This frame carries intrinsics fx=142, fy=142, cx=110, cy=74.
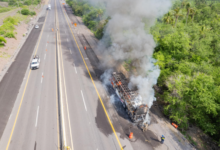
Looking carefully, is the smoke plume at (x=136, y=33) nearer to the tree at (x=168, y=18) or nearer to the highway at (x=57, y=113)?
the highway at (x=57, y=113)

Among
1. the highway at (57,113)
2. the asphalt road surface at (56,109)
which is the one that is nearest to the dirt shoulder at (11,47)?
the asphalt road surface at (56,109)

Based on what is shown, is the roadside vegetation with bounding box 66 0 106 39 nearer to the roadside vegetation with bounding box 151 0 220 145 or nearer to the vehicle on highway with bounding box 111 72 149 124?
the roadside vegetation with bounding box 151 0 220 145

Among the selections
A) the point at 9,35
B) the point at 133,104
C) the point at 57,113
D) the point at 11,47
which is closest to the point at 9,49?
the point at 11,47

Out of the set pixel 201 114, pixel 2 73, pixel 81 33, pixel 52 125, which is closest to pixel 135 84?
pixel 201 114

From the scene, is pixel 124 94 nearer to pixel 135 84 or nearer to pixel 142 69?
pixel 135 84

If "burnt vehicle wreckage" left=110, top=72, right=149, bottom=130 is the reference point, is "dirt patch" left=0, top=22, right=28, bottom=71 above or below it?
above

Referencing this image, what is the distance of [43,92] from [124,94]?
37.3ft

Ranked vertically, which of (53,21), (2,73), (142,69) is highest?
(53,21)

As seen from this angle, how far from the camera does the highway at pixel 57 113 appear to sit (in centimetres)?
1374

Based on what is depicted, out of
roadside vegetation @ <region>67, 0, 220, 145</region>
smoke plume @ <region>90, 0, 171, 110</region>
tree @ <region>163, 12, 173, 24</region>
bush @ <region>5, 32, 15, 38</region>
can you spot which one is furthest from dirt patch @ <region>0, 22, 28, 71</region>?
tree @ <region>163, 12, 173, 24</region>

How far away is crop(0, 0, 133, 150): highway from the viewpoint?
1374 cm

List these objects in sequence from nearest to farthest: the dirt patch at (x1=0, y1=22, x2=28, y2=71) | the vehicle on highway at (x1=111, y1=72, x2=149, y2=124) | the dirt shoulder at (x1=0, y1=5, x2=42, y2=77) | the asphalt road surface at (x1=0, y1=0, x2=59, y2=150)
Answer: the asphalt road surface at (x1=0, y1=0, x2=59, y2=150)
the vehicle on highway at (x1=111, y1=72, x2=149, y2=124)
the dirt shoulder at (x1=0, y1=5, x2=42, y2=77)
the dirt patch at (x1=0, y1=22, x2=28, y2=71)

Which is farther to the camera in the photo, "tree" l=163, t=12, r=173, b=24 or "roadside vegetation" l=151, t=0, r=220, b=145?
"tree" l=163, t=12, r=173, b=24

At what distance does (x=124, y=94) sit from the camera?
17.5 m
